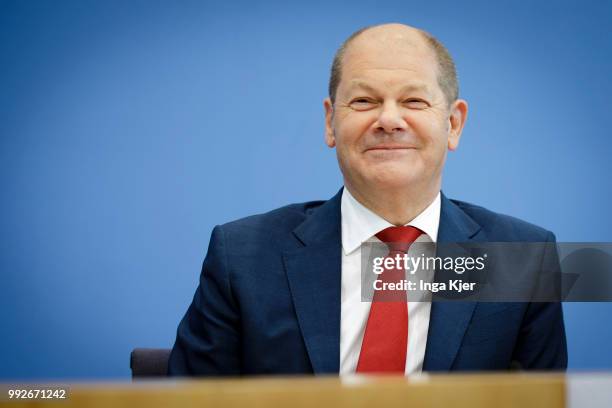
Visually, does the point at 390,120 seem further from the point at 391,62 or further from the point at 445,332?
the point at 445,332

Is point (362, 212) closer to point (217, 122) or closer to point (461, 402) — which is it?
point (461, 402)

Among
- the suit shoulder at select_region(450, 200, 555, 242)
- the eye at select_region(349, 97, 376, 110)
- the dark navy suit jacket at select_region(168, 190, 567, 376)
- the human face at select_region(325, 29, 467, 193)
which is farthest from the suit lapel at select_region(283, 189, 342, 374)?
the suit shoulder at select_region(450, 200, 555, 242)

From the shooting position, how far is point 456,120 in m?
1.39

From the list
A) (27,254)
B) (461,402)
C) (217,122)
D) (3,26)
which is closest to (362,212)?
(461,402)

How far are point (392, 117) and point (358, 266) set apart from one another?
0.31 metres

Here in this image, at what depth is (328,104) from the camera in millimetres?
1420

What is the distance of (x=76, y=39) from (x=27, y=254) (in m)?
0.84

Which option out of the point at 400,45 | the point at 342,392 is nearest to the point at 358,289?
the point at 400,45

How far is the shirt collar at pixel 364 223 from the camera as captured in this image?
1302 mm

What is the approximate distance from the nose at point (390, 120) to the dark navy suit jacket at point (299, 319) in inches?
9.1

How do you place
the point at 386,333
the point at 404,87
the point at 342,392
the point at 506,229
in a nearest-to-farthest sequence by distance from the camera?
the point at 342,392 < the point at 386,333 < the point at 404,87 < the point at 506,229

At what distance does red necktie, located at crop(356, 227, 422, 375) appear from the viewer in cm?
114

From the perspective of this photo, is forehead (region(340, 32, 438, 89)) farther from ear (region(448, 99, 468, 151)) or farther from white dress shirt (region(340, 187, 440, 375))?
white dress shirt (region(340, 187, 440, 375))

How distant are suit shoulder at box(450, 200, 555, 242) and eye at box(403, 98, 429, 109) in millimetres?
312
